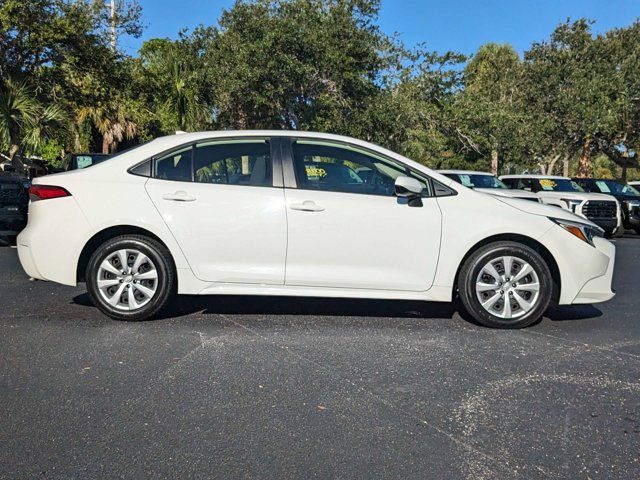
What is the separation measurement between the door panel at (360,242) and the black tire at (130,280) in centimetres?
105

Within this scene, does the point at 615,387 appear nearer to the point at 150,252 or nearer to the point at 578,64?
the point at 150,252

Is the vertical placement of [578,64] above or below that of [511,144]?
above

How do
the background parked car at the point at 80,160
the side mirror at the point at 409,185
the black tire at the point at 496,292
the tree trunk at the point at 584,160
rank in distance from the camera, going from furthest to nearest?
the tree trunk at the point at 584,160 → the background parked car at the point at 80,160 → the black tire at the point at 496,292 → the side mirror at the point at 409,185

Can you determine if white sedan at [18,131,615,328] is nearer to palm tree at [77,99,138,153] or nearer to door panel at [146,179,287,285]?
door panel at [146,179,287,285]

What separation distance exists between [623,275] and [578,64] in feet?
72.4

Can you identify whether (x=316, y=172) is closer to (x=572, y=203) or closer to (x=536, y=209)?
(x=536, y=209)

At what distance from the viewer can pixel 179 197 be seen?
5270 millimetres

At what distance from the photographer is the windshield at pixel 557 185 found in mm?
15100

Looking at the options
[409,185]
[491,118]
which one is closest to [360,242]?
[409,185]

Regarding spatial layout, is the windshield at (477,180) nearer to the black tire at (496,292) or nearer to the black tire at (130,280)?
the black tire at (496,292)

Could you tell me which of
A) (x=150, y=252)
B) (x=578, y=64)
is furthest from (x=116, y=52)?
(x=578, y=64)

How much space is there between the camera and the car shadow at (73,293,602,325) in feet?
19.0

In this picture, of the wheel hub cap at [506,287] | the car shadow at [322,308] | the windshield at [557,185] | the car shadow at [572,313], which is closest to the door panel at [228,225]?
the car shadow at [322,308]

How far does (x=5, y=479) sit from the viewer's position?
Result: 268cm
